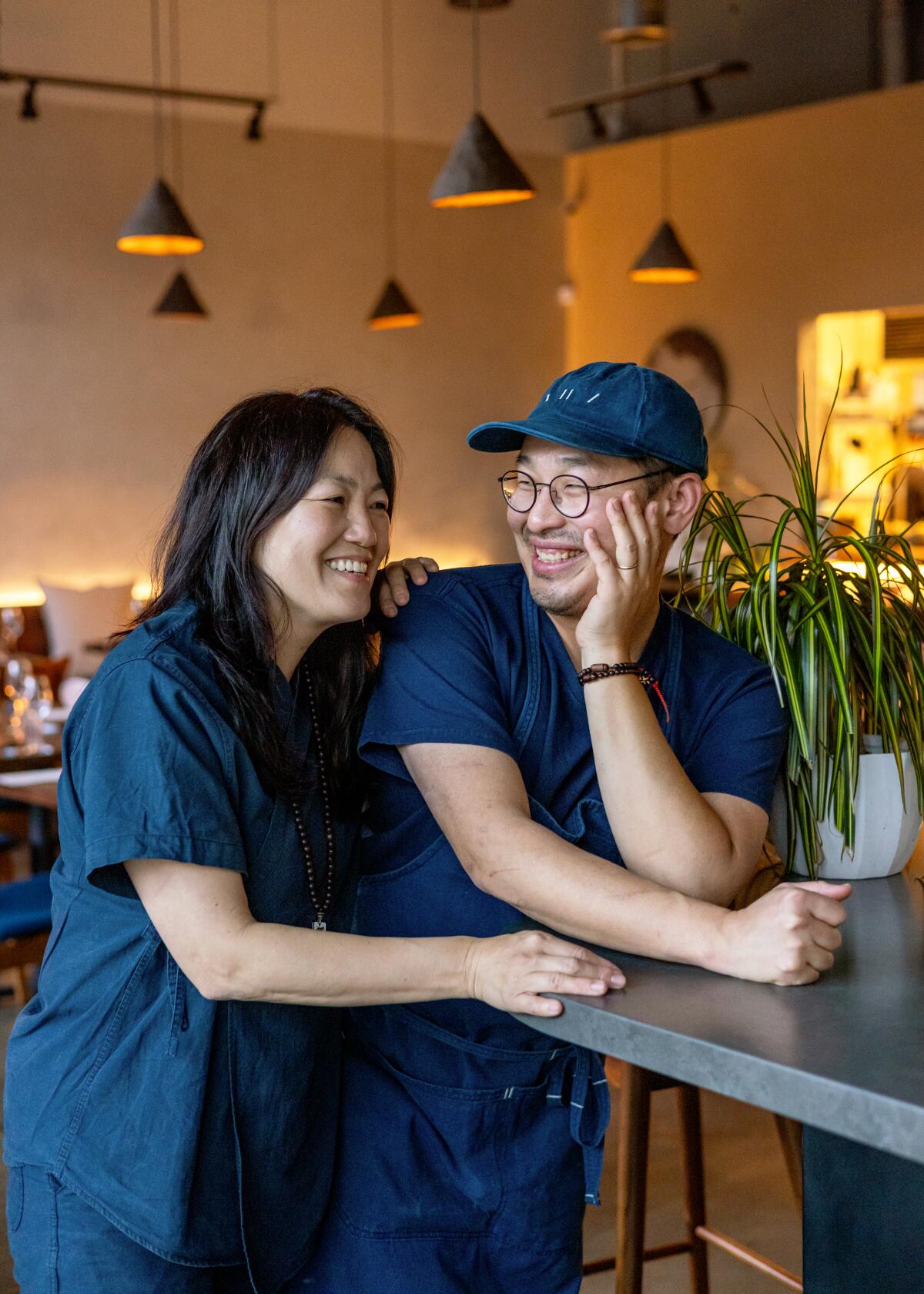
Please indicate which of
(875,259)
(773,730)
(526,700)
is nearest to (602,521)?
(526,700)

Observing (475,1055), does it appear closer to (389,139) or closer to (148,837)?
(148,837)

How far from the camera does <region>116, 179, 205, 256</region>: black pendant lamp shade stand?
5820 mm

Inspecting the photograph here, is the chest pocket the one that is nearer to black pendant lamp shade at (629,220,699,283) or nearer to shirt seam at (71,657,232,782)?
shirt seam at (71,657,232,782)

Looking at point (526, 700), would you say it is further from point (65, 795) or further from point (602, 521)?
point (65, 795)

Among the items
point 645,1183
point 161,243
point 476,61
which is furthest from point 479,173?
point 476,61

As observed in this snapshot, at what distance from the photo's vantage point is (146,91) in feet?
29.0

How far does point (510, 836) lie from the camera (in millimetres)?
1562

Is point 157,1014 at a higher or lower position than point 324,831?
lower

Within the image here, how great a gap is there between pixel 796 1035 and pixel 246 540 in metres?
0.78

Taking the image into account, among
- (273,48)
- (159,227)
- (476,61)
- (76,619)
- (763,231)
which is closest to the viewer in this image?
(159,227)

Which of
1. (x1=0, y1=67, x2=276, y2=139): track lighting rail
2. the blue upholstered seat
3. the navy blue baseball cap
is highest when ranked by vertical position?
(x1=0, y1=67, x2=276, y2=139): track lighting rail

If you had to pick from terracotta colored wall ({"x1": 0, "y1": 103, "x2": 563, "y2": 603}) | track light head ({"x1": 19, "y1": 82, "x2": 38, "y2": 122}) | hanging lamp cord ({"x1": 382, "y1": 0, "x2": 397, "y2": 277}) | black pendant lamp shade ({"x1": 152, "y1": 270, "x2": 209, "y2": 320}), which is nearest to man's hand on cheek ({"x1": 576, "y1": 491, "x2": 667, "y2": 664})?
black pendant lamp shade ({"x1": 152, "y1": 270, "x2": 209, "y2": 320})

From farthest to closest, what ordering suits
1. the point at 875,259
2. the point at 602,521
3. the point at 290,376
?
1. the point at 290,376
2. the point at 875,259
3. the point at 602,521

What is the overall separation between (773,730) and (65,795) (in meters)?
0.85
